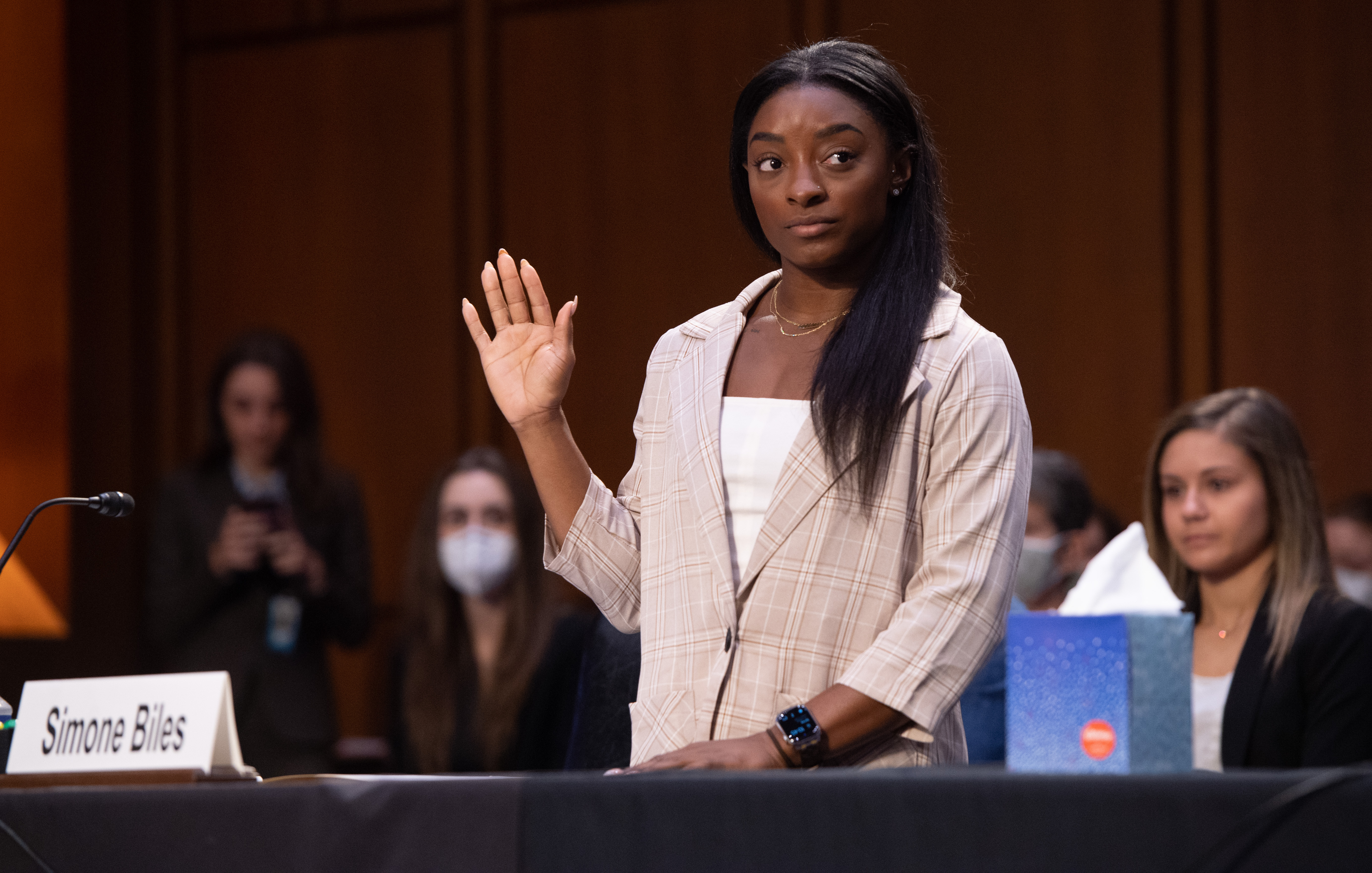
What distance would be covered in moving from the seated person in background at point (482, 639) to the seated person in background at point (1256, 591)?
129 cm

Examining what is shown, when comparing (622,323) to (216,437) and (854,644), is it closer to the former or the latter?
(216,437)

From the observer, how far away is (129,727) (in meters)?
1.55

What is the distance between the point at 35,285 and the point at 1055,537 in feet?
11.8

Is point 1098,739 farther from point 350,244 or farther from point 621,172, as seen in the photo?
point 350,244

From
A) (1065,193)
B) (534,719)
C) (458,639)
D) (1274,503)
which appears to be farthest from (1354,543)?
(458,639)

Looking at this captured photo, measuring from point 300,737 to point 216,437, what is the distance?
80 cm

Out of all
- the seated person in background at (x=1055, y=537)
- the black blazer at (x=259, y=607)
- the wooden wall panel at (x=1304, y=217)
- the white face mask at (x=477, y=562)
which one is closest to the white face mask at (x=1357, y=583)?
the wooden wall panel at (x=1304, y=217)

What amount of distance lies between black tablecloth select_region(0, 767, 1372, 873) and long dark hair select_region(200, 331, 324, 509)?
2.53 meters

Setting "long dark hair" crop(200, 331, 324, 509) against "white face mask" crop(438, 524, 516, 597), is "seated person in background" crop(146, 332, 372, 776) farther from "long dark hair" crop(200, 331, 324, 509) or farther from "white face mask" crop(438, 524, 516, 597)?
"white face mask" crop(438, 524, 516, 597)

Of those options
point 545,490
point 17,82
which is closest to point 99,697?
point 545,490

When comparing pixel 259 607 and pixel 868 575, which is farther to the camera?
pixel 259 607

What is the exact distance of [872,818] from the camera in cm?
116

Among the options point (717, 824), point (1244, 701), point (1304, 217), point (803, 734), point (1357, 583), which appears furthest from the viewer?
point (1304, 217)

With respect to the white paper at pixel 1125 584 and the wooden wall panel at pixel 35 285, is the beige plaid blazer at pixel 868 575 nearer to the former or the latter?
the white paper at pixel 1125 584
